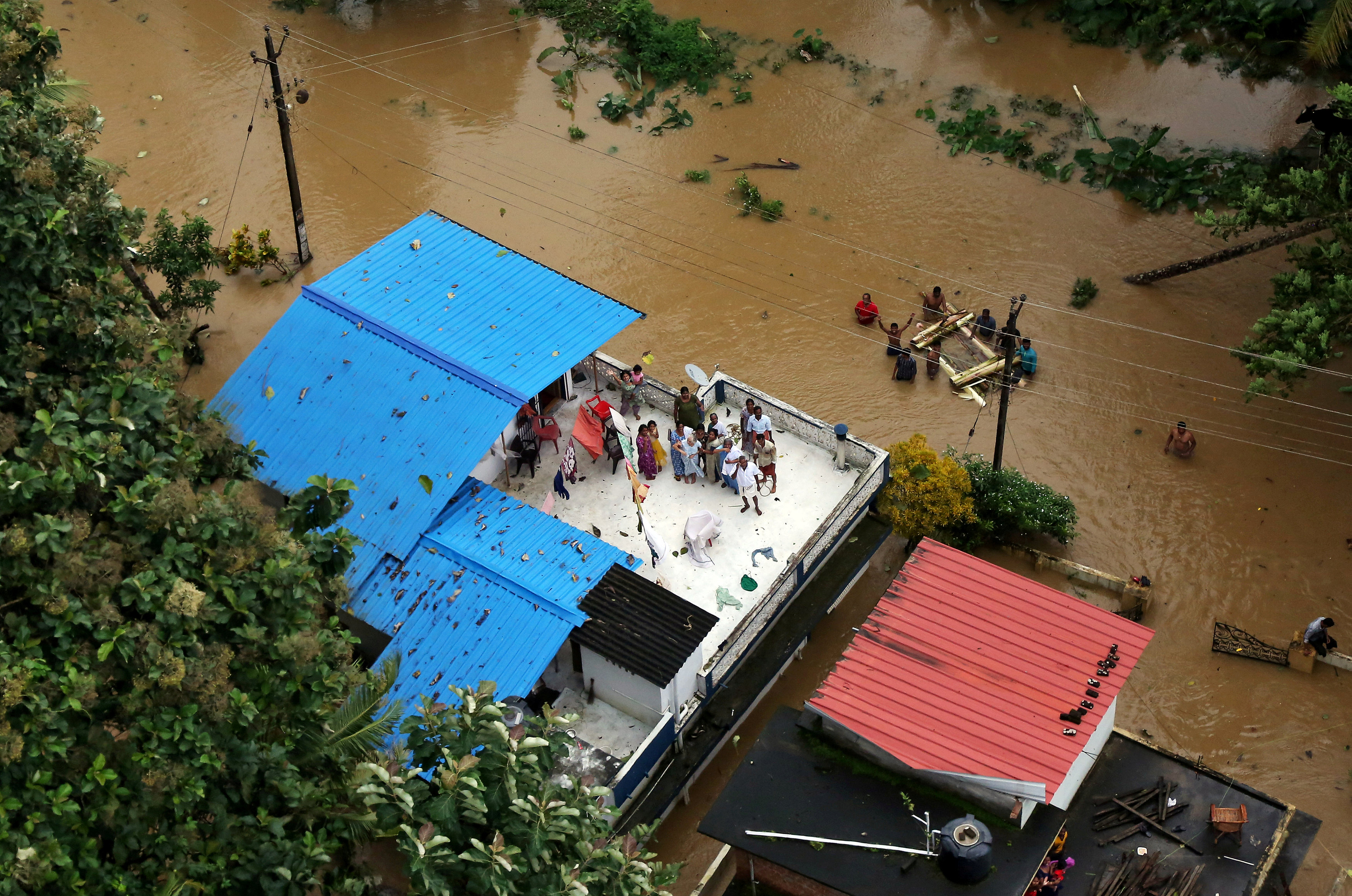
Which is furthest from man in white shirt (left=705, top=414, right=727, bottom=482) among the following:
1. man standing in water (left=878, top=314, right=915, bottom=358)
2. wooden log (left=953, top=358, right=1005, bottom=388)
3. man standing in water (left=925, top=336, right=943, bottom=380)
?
wooden log (left=953, top=358, right=1005, bottom=388)

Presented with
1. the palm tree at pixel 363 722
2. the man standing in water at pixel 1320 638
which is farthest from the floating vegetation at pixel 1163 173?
the palm tree at pixel 363 722

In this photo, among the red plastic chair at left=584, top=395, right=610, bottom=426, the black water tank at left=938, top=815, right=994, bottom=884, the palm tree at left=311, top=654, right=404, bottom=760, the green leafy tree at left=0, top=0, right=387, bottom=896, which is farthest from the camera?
the red plastic chair at left=584, top=395, right=610, bottom=426

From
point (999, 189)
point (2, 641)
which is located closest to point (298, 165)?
point (999, 189)

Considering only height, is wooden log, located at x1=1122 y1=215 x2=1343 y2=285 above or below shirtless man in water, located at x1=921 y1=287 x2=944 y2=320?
above

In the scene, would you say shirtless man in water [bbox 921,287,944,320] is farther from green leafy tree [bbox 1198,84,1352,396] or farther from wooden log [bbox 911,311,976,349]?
green leafy tree [bbox 1198,84,1352,396]

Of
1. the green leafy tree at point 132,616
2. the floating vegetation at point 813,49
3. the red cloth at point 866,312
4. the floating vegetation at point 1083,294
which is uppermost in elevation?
the floating vegetation at point 813,49

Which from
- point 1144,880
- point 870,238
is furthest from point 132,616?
point 870,238

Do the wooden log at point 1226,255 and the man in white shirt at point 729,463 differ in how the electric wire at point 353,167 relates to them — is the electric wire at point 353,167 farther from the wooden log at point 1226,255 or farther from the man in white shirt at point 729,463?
the wooden log at point 1226,255
